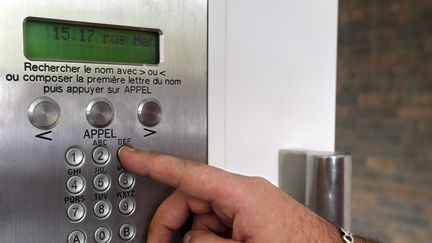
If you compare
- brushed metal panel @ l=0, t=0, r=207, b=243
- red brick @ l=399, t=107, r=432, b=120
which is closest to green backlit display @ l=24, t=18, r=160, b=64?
brushed metal panel @ l=0, t=0, r=207, b=243

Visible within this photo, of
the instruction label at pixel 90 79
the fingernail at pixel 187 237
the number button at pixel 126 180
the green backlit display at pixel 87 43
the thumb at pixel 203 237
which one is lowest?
the fingernail at pixel 187 237

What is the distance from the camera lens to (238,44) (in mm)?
438

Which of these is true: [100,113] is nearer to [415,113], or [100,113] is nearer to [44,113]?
[44,113]

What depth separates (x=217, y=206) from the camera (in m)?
0.40

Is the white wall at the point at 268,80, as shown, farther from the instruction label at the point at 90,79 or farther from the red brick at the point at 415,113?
the red brick at the point at 415,113

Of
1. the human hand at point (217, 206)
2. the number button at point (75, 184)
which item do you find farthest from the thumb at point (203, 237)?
the number button at point (75, 184)

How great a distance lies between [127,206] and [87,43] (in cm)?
13

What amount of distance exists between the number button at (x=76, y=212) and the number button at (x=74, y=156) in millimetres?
31

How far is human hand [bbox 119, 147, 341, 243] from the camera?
378 millimetres

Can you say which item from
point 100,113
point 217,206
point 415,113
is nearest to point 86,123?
point 100,113

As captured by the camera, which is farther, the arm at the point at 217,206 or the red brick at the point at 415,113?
the red brick at the point at 415,113

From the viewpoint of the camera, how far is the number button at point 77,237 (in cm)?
36

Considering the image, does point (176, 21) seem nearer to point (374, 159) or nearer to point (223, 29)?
point (223, 29)

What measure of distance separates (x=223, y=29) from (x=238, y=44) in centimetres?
2
